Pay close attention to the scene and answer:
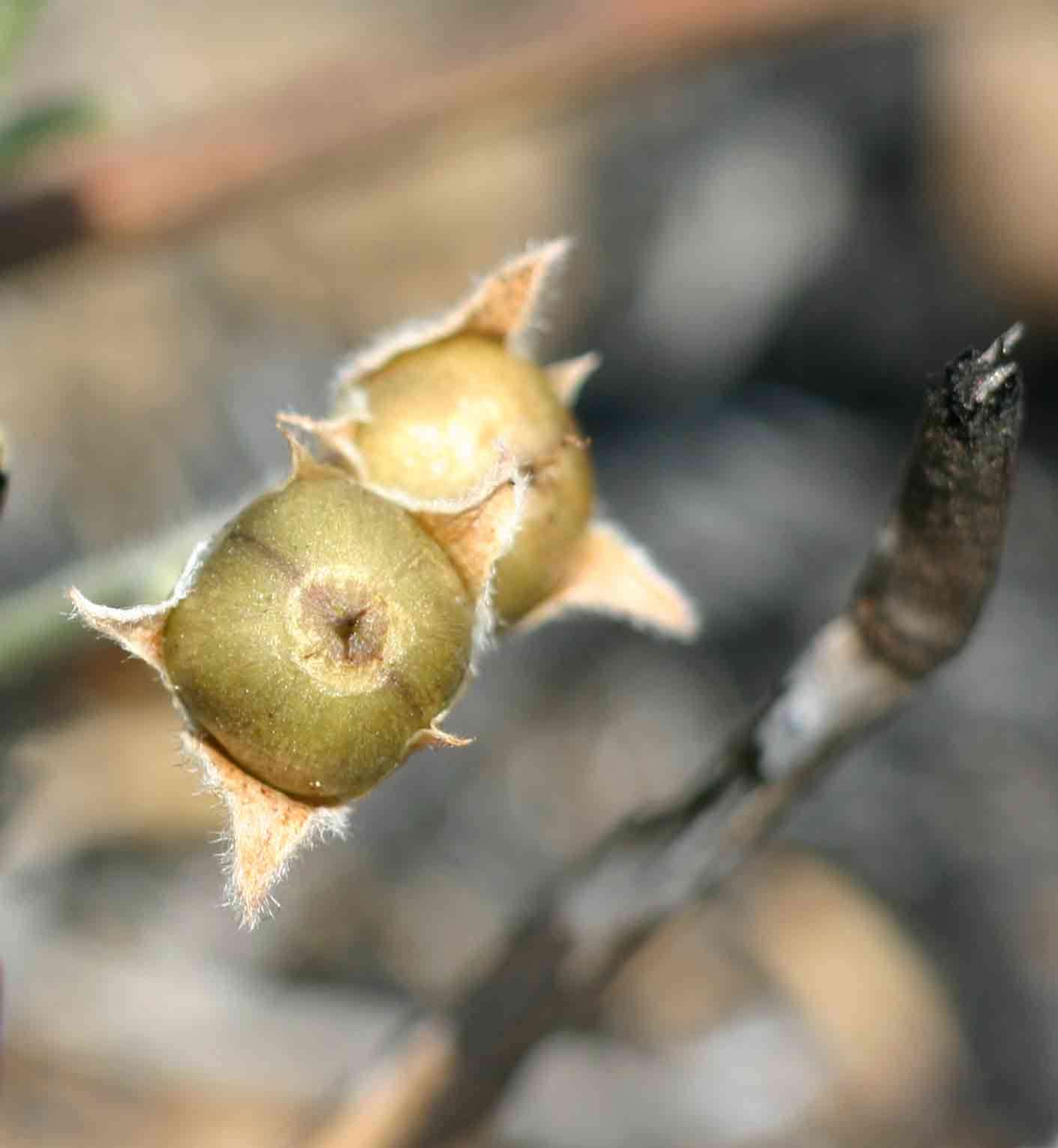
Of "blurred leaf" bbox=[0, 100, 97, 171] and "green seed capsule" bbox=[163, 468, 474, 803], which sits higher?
"blurred leaf" bbox=[0, 100, 97, 171]

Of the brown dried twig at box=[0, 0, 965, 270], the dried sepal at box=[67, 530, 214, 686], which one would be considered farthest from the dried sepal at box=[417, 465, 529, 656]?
the brown dried twig at box=[0, 0, 965, 270]

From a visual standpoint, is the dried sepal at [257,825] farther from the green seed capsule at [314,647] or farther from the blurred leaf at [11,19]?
the blurred leaf at [11,19]

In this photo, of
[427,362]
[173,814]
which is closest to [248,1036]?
[173,814]

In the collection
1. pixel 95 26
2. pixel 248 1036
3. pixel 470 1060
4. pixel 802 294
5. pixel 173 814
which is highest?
pixel 95 26

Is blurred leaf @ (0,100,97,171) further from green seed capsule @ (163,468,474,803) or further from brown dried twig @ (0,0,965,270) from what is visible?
green seed capsule @ (163,468,474,803)

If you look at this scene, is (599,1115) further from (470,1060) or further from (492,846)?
(470,1060)

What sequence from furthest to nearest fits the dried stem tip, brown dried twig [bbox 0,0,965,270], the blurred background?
the blurred background < brown dried twig [bbox 0,0,965,270] < the dried stem tip

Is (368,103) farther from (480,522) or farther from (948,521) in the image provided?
(948,521)
